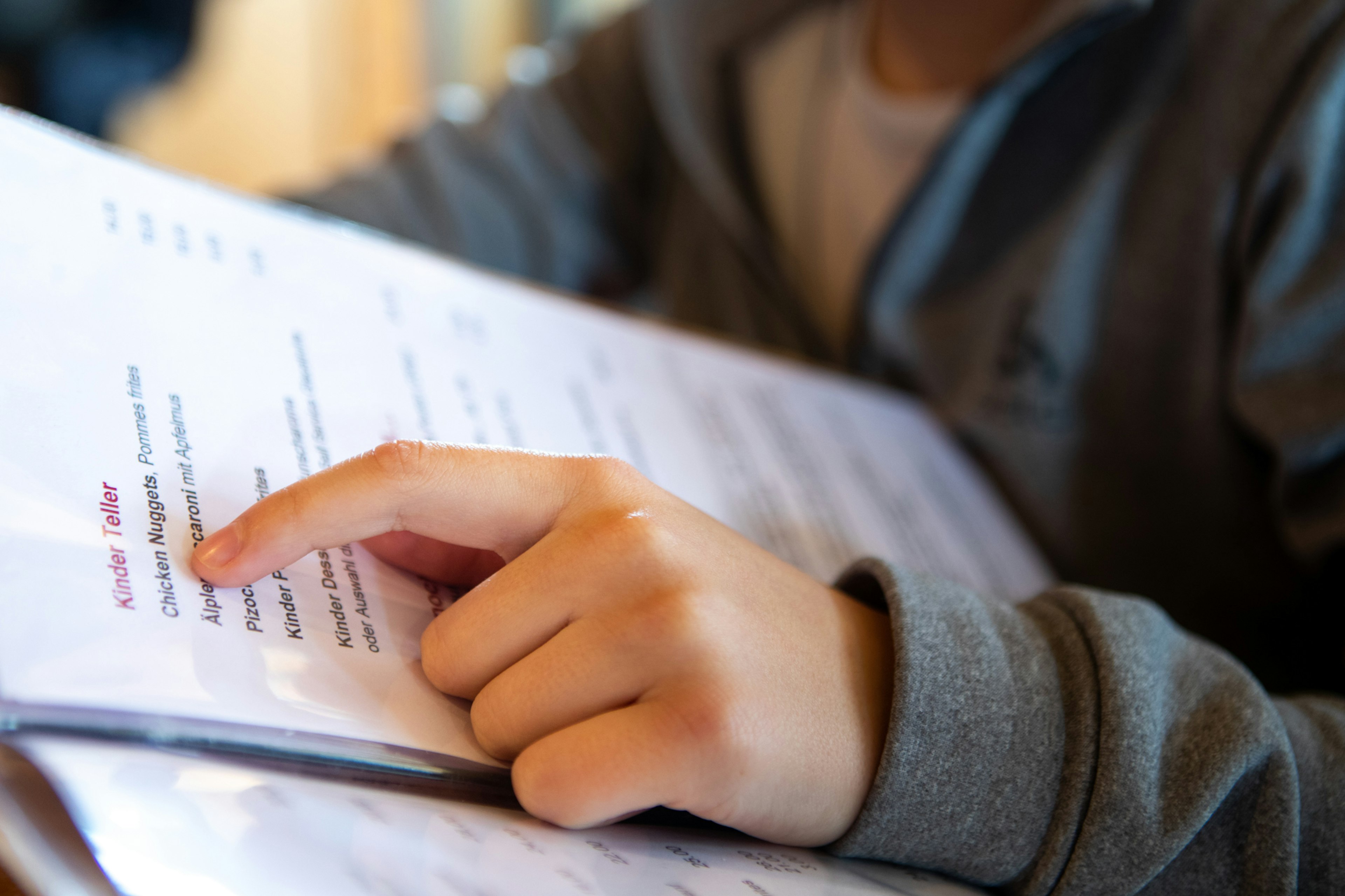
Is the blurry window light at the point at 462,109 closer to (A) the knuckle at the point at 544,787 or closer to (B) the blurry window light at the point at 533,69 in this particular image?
(B) the blurry window light at the point at 533,69

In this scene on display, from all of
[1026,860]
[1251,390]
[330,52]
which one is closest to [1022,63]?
[1251,390]

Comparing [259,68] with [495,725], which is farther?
[259,68]

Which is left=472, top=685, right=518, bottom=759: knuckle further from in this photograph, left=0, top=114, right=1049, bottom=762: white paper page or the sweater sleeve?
the sweater sleeve

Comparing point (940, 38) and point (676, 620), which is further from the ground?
point (940, 38)

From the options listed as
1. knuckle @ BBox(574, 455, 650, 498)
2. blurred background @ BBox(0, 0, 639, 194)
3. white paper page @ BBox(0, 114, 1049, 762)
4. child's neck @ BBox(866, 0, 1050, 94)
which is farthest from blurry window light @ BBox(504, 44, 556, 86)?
blurred background @ BBox(0, 0, 639, 194)

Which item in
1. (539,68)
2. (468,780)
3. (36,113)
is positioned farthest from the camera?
(36,113)

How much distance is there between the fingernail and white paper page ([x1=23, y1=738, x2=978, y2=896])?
6cm

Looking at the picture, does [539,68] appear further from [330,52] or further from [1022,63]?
[330,52]

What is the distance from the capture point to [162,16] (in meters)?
1.87

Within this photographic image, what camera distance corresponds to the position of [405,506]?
29 cm

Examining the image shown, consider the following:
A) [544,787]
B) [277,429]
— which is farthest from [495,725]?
[277,429]

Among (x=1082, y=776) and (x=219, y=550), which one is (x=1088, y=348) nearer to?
(x=1082, y=776)

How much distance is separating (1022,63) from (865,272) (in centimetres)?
17

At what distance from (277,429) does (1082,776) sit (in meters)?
0.31
